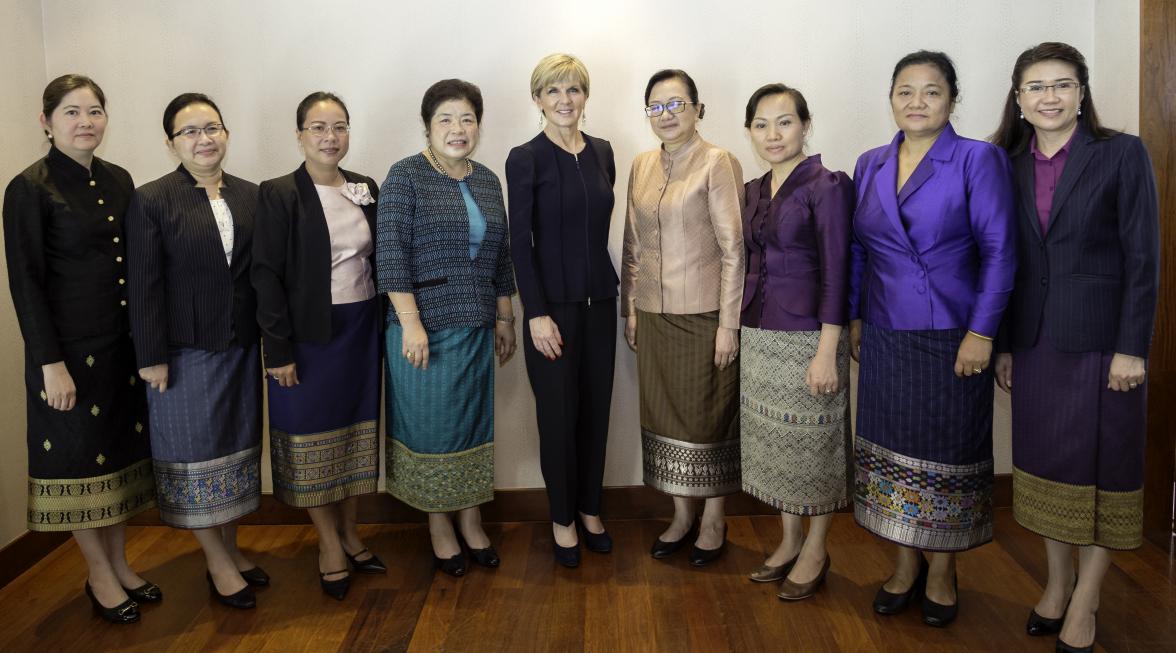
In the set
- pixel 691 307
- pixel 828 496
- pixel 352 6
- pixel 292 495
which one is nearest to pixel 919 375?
pixel 828 496

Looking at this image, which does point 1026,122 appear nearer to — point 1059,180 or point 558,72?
point 1059,180

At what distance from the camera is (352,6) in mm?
3320

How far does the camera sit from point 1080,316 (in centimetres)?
227

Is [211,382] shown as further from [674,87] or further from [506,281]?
[674,87]

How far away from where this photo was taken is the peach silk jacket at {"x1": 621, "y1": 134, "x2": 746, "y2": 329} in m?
2.74

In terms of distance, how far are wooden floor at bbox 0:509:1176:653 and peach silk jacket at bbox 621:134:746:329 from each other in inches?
35.6

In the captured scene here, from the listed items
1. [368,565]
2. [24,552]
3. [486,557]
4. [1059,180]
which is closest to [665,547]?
[486,557]

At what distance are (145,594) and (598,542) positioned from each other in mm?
1505

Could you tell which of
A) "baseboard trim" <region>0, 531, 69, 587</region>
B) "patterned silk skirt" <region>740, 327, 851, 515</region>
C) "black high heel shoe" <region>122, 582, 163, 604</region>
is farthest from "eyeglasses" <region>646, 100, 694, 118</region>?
"baseboard trim" <region>0, 531, 69, 587</region>

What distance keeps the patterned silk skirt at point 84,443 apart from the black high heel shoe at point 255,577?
441 mm

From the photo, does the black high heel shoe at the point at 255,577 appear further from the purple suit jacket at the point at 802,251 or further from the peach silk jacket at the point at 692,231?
the purple suit jacket at the point at 802,251

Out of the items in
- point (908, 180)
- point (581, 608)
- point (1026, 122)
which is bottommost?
point (581, 608)

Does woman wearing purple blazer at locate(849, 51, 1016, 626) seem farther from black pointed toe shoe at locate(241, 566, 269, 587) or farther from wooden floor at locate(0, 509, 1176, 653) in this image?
black pointed toe shoe at locate(241, 566, 269, 587)

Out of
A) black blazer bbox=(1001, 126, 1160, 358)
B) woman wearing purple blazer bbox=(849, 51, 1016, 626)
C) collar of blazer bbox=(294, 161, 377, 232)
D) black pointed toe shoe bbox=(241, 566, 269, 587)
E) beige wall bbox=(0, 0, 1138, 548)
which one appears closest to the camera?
black blazer bbox=(1001, 126, 1160, 358)
